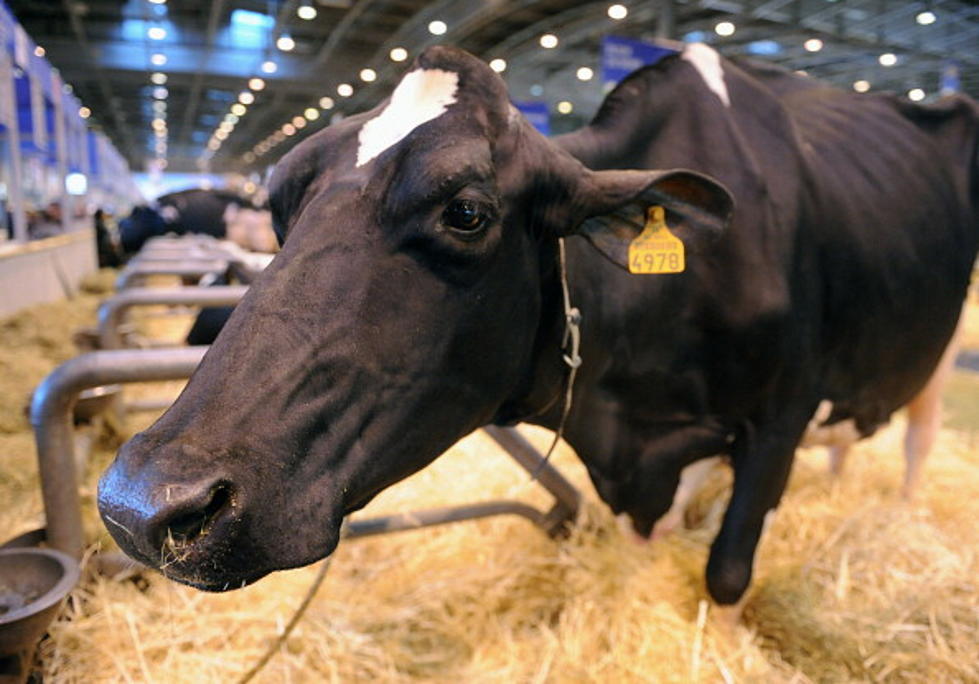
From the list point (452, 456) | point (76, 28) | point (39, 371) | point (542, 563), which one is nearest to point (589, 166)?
point (542, 563)

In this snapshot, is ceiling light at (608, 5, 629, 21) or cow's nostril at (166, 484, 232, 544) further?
ceiling light at (608, 5, 629, 21)

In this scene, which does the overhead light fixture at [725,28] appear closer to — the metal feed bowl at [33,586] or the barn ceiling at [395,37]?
the barn ceiling at [395,37]

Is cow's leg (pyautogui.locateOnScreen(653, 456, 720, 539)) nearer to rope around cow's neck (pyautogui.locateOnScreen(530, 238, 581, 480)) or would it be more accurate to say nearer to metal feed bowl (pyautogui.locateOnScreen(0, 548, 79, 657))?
rope around cow's neck (pyautogui.locateOnScreen(530, 238, 581, 480))

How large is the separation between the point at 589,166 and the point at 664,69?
52 cm

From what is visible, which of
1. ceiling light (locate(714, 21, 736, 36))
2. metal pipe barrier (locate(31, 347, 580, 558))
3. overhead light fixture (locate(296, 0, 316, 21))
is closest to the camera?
metal pipe barrier (locate(31, 347, 580, 558))

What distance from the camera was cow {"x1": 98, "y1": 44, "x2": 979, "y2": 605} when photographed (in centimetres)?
104

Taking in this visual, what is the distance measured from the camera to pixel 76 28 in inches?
414

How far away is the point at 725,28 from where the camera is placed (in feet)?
38.8

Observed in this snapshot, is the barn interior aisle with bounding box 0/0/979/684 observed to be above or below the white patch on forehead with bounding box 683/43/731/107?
below

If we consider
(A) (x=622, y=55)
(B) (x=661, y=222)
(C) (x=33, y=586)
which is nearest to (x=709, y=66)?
(B) (x=661, y=222)

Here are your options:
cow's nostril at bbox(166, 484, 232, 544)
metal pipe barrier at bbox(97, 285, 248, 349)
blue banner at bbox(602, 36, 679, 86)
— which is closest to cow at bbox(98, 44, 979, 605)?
cow's nostril at bbox(166, 484, 232, 544)

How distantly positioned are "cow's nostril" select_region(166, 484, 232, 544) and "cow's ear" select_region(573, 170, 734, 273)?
90 centimetres

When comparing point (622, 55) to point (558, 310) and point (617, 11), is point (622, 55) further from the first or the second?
point (558, 310)

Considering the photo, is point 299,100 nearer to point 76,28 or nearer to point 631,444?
point 76,28
